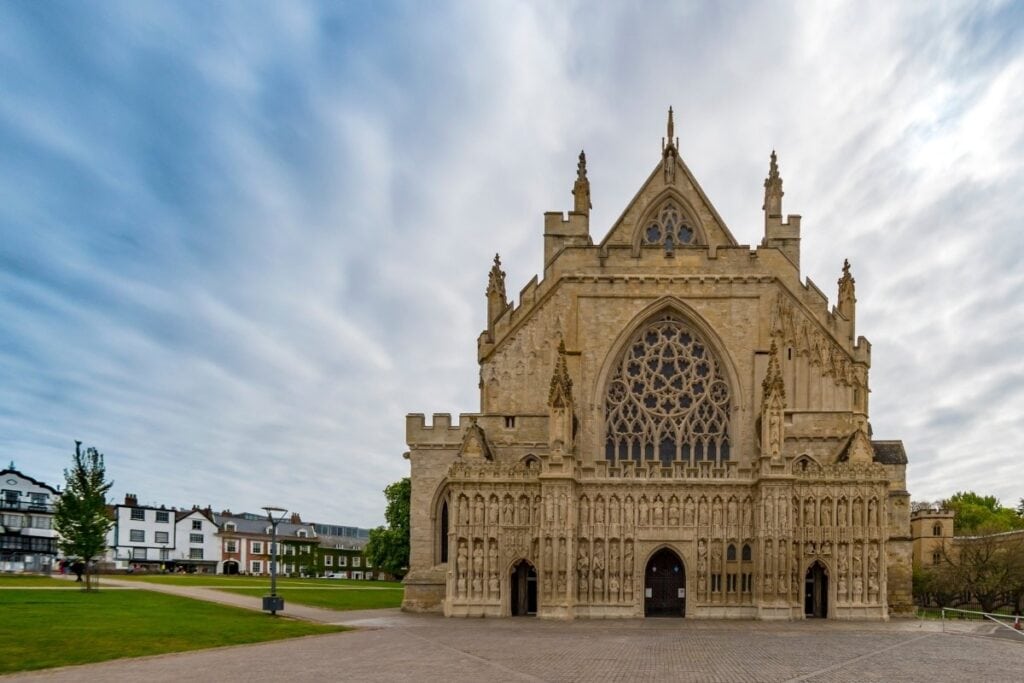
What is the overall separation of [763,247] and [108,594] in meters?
38.0

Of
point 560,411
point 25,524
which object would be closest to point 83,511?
point 560,411

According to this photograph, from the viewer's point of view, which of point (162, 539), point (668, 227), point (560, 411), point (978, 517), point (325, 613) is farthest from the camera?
point (162, 539)

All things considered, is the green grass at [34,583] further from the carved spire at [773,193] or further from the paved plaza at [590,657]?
the carved spire at [773,193]

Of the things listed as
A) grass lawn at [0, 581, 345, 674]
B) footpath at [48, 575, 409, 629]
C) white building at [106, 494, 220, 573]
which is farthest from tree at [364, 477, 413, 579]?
white building at [106, 494, 220, 573]

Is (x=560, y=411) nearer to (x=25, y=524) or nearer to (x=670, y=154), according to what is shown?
(x=670, y=154)

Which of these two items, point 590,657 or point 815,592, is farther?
point 815,592

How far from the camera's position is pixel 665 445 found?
46094 millimetres

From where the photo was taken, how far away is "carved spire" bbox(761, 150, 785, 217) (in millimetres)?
48875

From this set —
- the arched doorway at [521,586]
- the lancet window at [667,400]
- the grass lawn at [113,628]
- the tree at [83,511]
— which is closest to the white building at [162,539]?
the tree at [83,511]

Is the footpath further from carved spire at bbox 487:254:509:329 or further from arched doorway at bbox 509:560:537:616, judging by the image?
carved spire at bbox 487:254:509:329

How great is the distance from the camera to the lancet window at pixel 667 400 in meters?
46.0

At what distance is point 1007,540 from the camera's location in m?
60.1

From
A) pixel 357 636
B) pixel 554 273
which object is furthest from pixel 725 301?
pixel 357 636

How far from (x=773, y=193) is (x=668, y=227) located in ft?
19.4
